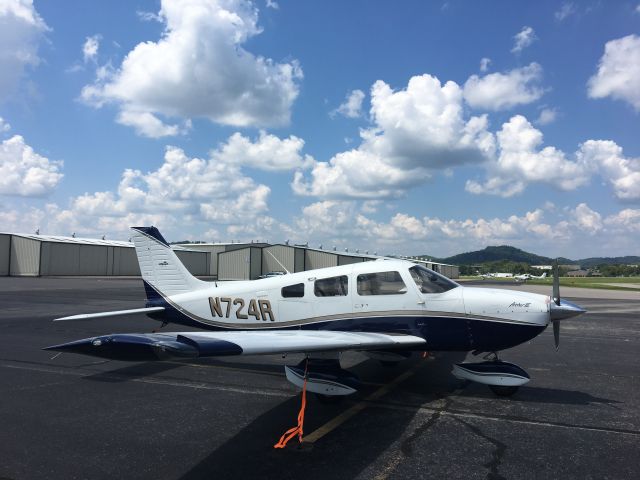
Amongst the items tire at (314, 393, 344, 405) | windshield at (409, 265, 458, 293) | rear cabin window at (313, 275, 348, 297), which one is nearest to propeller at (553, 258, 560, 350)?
windshield at (409, 265, 458, 293)

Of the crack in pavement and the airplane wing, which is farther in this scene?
the crack in pavement

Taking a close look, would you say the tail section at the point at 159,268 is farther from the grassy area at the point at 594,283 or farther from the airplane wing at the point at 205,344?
the grassy area at the point at 594,283

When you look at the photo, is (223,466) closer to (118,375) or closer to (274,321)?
(274,321)

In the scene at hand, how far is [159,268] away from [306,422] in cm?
550

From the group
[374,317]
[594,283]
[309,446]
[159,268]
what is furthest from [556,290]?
[594,283]

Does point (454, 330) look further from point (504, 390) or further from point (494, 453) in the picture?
point (494, 453)

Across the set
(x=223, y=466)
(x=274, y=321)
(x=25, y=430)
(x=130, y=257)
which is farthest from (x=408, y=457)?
(x=130, y=257)

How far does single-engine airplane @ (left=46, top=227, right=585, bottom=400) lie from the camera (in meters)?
6.54

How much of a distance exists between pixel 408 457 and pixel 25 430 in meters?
4.78

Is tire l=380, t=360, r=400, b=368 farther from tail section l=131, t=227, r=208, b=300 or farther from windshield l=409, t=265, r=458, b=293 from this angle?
tail section l=131, t=227, r=208, b=300

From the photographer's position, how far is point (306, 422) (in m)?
5.96

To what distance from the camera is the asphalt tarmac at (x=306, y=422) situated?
4.57 metres

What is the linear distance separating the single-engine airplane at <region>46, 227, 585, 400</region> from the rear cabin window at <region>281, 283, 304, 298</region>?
0.06ft

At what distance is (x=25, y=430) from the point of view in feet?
18.4
